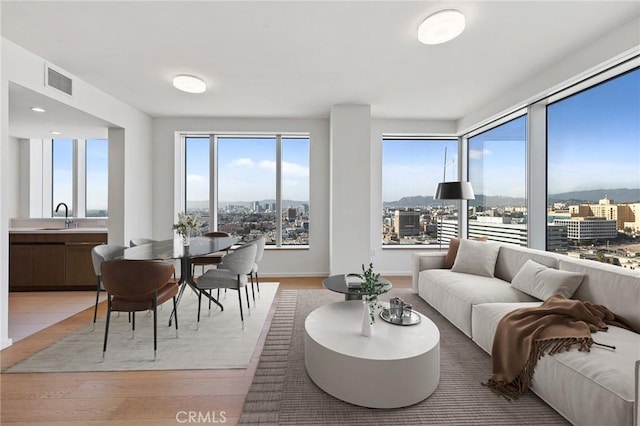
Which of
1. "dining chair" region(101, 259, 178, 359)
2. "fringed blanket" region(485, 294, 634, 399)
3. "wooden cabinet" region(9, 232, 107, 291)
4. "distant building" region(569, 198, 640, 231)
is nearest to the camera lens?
"fringed blanket" region(485, 294, 634, 399)

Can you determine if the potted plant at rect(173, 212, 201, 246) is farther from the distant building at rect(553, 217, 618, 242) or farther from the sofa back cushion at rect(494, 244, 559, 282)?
the distant building at rect(553, 217, 618, 242)

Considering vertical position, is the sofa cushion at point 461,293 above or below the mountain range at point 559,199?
below

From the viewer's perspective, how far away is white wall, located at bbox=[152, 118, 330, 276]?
5.11 m

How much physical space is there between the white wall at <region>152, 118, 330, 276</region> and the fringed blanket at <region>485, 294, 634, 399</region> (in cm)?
341

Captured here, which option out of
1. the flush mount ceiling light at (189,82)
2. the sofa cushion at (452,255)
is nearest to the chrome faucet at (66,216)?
the flush mount ceiling light at (189,82)

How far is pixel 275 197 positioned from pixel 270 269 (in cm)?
132

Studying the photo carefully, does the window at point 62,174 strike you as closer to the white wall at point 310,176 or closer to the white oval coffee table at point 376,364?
the white wall at point 310,176

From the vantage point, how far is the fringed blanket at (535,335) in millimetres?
1861

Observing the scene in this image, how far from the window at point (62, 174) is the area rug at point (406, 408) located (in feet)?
16.5

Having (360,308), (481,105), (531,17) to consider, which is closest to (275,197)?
(360,308)

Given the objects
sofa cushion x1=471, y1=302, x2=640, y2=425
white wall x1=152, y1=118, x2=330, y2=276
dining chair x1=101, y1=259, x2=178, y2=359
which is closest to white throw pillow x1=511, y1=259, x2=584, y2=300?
sofa cushion x1=471, y1=302, x2=640, y2=425

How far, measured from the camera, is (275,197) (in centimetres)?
541

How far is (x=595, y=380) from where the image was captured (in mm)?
1515
